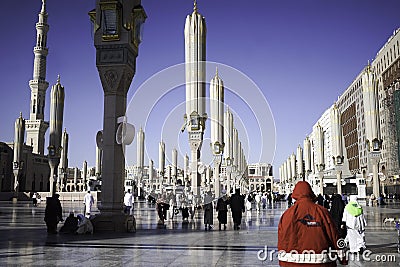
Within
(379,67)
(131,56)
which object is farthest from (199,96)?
(379,67)

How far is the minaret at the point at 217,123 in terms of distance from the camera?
34.3 meters

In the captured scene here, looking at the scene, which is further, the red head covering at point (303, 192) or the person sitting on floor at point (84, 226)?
the person sitting on floor at point (84, 226)

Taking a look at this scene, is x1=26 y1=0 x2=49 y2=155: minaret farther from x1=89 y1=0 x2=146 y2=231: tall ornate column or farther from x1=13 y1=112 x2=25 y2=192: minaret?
x1=89 y1=0 x2=146 y2=231: tall ornate column

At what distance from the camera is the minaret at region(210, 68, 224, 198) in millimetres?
34344

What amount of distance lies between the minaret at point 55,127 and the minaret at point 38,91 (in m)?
39.4

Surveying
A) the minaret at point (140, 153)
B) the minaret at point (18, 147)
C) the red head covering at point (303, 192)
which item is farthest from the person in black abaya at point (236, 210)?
the minaret at point (140, 153)

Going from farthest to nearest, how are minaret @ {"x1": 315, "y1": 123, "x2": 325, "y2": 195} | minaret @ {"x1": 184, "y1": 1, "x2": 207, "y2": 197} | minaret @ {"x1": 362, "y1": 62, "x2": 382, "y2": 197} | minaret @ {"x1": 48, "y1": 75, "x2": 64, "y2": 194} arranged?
minaret @ {"x1": 315, "y1": 123, "x2": 325, "y2": 195} < minaret @ {"x1": 48, "y1": 75, "x2": 64, "y2": 194} < minaret @ {"x1": 362, "y1": 62, "x2": 382, "y2": 197} < minaret @ {"x1": 184, "y1": 1, "x2": 207, "y2": 197}

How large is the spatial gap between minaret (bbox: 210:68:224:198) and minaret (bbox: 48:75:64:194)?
13463mm

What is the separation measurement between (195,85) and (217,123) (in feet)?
21.3

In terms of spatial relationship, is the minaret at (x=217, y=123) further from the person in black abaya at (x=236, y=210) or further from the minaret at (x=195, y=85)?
the person in black abaya at (x=236, y=210)

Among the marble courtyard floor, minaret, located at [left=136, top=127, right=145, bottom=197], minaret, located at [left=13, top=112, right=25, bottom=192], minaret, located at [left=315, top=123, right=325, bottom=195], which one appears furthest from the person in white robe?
minaret, located at [left=136, top=127, right=145, bottom=197]

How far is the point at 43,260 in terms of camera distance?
6484 mm

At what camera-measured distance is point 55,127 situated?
3522cm

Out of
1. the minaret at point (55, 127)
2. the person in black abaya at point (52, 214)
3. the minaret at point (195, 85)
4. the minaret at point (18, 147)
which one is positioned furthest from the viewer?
the minaret at point (18, 147)
